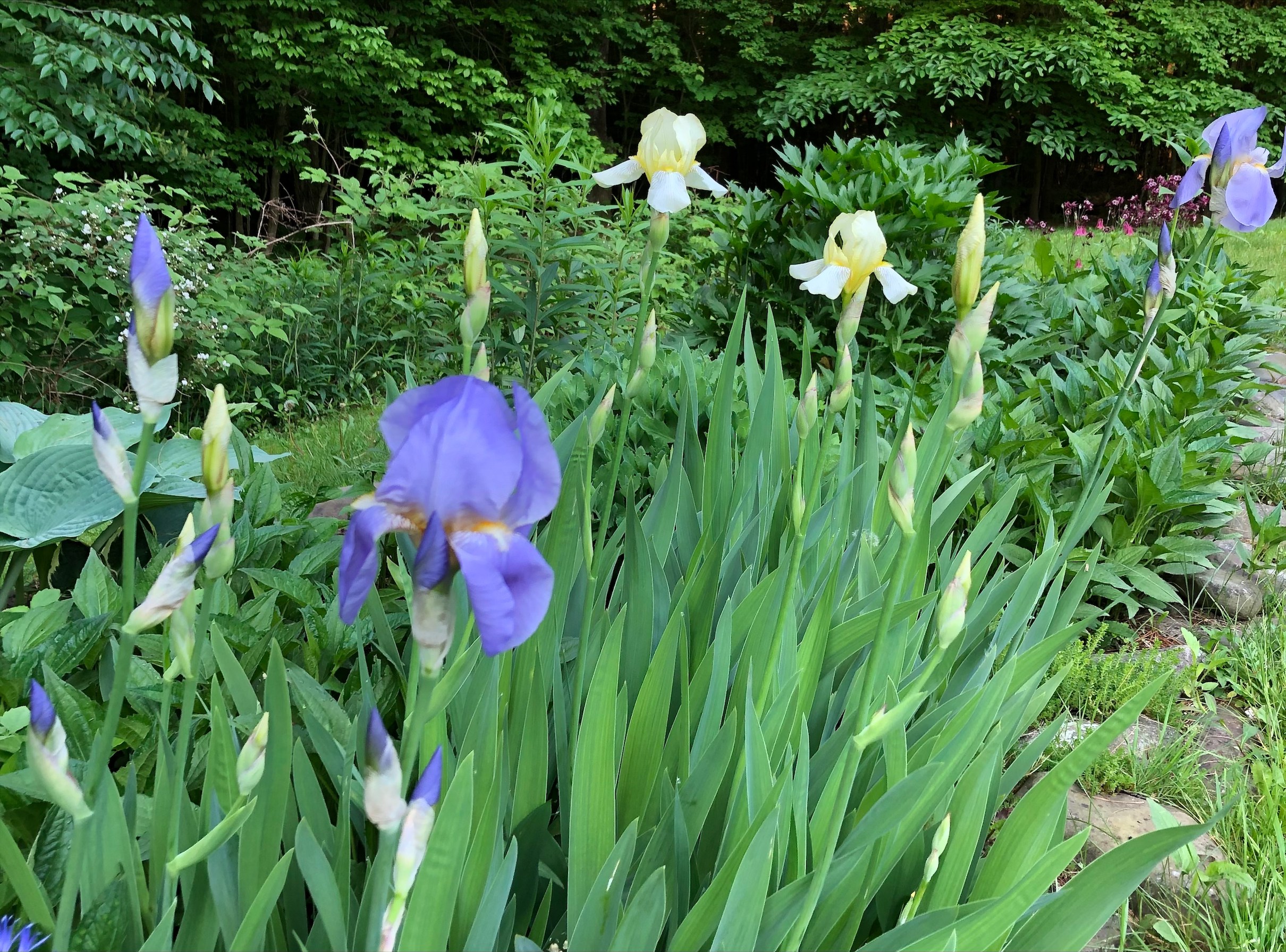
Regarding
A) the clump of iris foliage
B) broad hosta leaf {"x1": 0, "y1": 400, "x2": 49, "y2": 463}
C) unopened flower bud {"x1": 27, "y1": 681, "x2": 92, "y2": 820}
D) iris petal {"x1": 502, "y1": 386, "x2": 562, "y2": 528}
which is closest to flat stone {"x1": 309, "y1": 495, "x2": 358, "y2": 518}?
the clump of iris foliage

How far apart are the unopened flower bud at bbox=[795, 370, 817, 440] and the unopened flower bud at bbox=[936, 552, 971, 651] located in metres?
0.32

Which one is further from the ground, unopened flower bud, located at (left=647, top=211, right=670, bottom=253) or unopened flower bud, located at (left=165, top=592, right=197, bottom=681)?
unopened flower bud, located at (left=647, top=211, right=670, bottom=253)

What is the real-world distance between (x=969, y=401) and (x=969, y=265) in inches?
5.1

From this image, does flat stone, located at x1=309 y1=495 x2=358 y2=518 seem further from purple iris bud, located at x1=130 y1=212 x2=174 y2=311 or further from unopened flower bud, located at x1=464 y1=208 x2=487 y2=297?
purple iris bud, located at x1=130 y1=212 x2=174 y2=311

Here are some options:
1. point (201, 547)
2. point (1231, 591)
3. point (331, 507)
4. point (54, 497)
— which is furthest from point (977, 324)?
point (1231, 591)

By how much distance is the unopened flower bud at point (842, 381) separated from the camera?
1.05 meters

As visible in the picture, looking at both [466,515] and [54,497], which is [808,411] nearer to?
[466,515]

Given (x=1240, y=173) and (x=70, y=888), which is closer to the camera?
(x=70, y=888)

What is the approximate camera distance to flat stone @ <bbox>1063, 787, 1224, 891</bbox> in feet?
4.74

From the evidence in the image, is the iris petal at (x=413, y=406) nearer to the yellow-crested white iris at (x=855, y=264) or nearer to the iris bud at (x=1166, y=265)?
the yellow-crested white iris at (x=855, y=264)

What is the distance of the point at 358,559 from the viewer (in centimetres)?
52

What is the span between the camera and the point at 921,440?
161cm

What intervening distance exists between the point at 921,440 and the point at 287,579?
1141 mm

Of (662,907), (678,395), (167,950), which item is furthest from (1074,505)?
(167,950)
